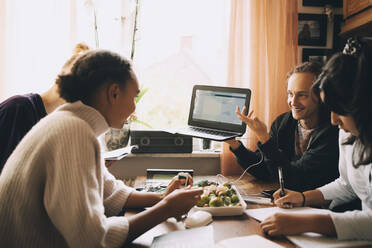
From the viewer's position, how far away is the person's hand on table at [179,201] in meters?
1.00

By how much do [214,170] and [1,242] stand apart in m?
1.60

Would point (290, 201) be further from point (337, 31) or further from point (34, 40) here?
point (34, 40)

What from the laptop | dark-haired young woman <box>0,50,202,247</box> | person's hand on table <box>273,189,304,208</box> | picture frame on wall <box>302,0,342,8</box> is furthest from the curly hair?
picture frame on wall <box>302,0,342,8</box>

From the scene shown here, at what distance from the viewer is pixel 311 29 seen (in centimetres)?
237

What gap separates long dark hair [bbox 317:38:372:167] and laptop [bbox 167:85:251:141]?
931mm

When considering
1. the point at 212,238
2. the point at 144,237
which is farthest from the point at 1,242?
the point at 212,238

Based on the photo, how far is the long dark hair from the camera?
0.93 meters

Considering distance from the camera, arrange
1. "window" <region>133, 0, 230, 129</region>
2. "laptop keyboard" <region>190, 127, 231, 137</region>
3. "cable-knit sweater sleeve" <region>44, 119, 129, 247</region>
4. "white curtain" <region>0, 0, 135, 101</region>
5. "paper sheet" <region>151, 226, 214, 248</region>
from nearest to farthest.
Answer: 1. "cable-knit sweater sleeve" <region>44, 119, 129, 247</region>
2. "paper sheet" <region>151, 226, 214, 248</region>
3. "laptop keyboard" <region>190, 127, 231, 137</region>
4. "white curtain" <region>0, 0, 135, 101</region>
5. "window" <region>133, 0, 230, 129</region>

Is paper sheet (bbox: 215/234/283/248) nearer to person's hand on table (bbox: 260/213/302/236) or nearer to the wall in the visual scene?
person's hand on table (bbox: 260/213/302/236)

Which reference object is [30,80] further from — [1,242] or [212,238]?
[212,238]

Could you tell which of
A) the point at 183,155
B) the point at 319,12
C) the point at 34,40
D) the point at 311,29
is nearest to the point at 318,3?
the point at 319,12

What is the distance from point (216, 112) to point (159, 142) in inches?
17.8

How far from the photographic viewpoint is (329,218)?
3.27 feet

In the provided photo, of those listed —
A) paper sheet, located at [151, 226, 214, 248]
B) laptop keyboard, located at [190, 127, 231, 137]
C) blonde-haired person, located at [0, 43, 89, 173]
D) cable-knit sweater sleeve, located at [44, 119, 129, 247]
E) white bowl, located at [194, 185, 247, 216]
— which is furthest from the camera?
laptop keyboard, located at [190, 127, 231, 137]
